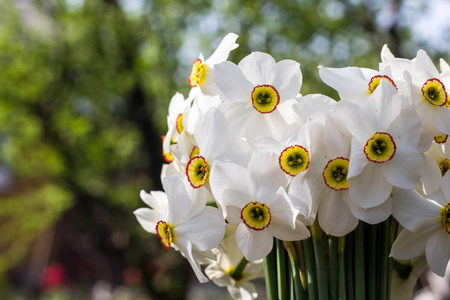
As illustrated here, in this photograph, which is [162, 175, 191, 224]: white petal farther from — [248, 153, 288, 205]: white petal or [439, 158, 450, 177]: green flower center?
[439, 158, 450, 177]: green flower center

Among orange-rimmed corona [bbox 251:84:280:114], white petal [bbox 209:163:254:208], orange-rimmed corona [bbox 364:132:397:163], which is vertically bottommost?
white petal [bbox 209:163:254:208]

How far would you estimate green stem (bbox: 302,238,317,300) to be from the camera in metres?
0.43

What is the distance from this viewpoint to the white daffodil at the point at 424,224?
415mm

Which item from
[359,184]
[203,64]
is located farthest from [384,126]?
[203,64]

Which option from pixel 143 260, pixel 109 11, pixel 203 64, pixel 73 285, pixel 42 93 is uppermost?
pixel 109 11

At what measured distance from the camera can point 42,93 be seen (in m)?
2.92

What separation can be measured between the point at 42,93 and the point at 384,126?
9.19 ft

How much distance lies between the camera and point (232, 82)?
1.45 feet

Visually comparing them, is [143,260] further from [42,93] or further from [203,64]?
[203,64]

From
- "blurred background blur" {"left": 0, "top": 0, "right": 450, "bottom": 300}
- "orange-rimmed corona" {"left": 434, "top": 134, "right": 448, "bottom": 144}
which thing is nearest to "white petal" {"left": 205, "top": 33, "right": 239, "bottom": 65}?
"orange-rimmed corona" {"left": 434, "top": 134, "right": 448, "bottom": 144}

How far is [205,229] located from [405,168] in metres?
0.17

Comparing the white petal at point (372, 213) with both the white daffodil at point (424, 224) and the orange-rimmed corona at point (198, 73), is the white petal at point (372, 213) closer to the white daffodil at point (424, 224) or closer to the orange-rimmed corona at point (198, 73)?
the white daffodil at point (424, 224)

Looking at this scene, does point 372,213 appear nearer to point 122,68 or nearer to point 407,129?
point 407,129

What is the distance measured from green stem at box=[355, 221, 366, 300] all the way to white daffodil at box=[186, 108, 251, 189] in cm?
12
